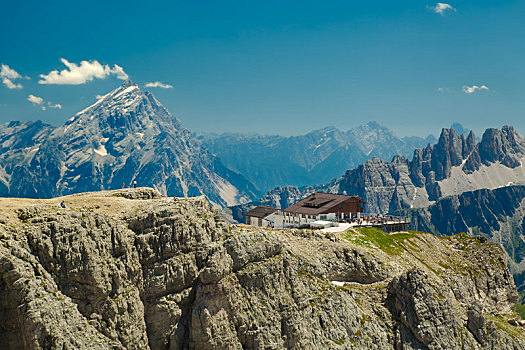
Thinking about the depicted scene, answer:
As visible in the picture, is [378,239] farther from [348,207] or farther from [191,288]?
[191,288]

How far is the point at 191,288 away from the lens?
53.5 metres

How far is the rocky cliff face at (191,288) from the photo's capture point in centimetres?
4181

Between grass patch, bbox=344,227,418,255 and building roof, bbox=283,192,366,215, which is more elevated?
building roof, bbox=283,192,366,215

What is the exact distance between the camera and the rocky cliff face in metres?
41.8

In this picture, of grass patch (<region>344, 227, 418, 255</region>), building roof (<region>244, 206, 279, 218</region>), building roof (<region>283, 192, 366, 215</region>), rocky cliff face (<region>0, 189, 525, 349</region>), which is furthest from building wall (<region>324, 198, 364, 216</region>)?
rocky cliff face (<region>0, 189, 525, 349</region>)

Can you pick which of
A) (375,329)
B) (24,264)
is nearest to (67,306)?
(24,264)

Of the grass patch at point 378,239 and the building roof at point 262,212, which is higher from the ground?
the building roof at point 262,212

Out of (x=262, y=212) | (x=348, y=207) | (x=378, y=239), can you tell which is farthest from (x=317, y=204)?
(x=378, y=239)

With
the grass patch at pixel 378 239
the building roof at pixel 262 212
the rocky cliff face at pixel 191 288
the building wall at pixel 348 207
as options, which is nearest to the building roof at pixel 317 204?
the building wall at pixel 348 207

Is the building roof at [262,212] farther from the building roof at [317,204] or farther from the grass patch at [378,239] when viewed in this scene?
the grass patch at [378,239]

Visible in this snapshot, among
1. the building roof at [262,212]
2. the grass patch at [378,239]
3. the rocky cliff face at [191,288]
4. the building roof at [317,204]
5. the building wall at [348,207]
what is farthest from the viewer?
the building roof at [262,212]

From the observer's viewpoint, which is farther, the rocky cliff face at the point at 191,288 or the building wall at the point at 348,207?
the building wall at the point at 348,207

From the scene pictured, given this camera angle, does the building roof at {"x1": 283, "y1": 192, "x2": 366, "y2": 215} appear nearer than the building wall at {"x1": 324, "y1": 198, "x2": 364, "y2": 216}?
No

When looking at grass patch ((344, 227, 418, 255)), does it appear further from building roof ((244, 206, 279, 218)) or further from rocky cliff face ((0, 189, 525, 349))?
building roof ((244, 206, 279, 218))
